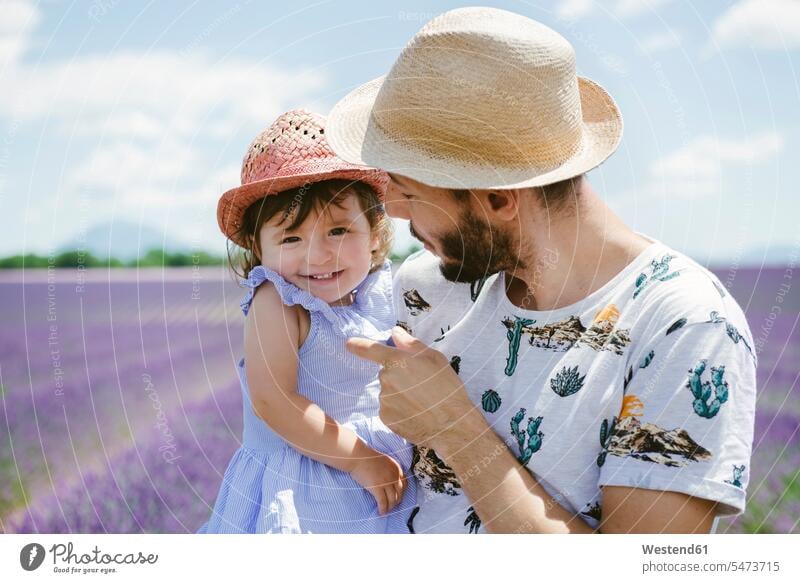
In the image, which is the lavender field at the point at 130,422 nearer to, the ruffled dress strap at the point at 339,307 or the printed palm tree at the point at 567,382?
the ruffled dress strap at the point at 339,307

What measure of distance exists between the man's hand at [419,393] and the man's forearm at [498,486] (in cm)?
5

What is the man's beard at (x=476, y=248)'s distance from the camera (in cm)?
220

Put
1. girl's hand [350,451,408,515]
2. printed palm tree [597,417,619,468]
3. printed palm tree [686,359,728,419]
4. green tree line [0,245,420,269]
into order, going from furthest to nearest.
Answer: green tree line [0,245,420,269], girl's hand [350,451,408,515], printed palm tree [597,417,619,468], printed palm tree [686,359,728,419]

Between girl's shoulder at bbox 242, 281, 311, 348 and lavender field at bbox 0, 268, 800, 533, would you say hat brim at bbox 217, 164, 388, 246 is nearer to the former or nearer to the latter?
girl's shoulder at bbox 242, 281, 311, 348

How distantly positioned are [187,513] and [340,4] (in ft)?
6.83

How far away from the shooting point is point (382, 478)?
7.98ft

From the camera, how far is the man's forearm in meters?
2.06

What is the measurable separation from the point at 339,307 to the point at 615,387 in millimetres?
949
